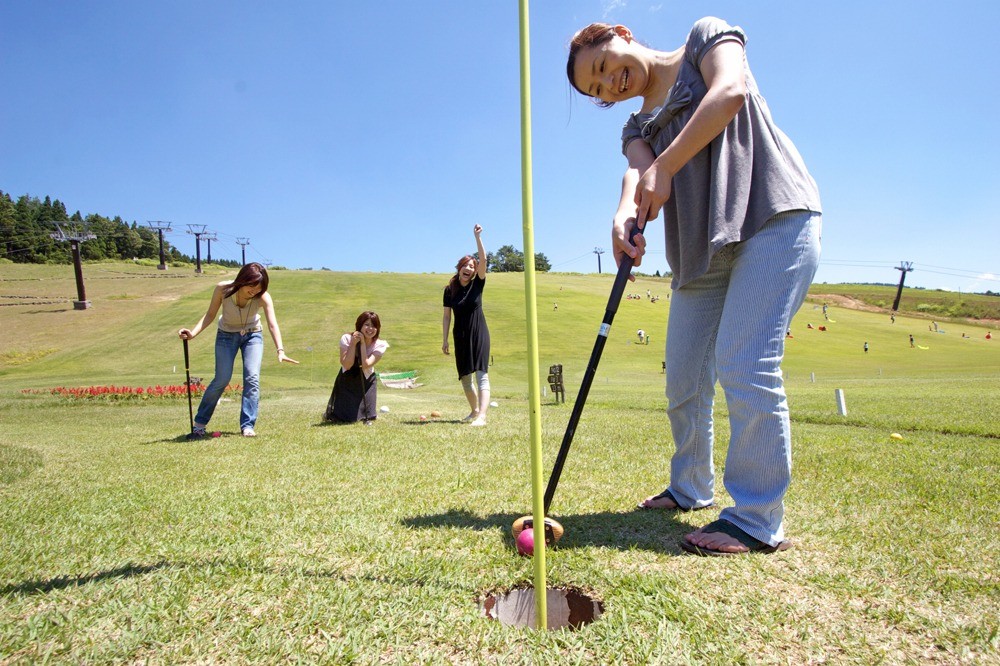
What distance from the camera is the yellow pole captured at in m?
1.72

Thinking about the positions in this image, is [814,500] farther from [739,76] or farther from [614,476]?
[739,76]

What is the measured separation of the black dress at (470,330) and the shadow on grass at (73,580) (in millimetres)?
4843

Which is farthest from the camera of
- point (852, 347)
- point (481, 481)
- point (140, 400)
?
point (852, 347)

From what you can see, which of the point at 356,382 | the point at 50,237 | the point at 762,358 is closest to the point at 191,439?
the point at 356,382

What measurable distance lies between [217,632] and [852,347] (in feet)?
146

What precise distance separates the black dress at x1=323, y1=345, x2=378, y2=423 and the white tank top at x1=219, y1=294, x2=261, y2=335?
1.25 meters

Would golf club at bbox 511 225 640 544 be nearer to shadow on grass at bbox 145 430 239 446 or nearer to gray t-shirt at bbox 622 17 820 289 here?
gray t-shirt at bbox 622 17 820 289

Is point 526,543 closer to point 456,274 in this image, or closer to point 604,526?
point 604,526

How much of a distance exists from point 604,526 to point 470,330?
4477 mm

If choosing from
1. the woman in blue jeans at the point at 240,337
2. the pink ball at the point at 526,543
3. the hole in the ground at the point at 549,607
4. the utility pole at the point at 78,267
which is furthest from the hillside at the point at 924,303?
the utility pole at the point at 78,267

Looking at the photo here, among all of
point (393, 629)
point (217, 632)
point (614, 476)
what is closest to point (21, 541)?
point (217, 632)

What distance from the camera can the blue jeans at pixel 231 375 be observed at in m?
6.09

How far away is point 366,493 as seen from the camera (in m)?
3.22

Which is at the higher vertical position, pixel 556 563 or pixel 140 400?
pixel 556 563
